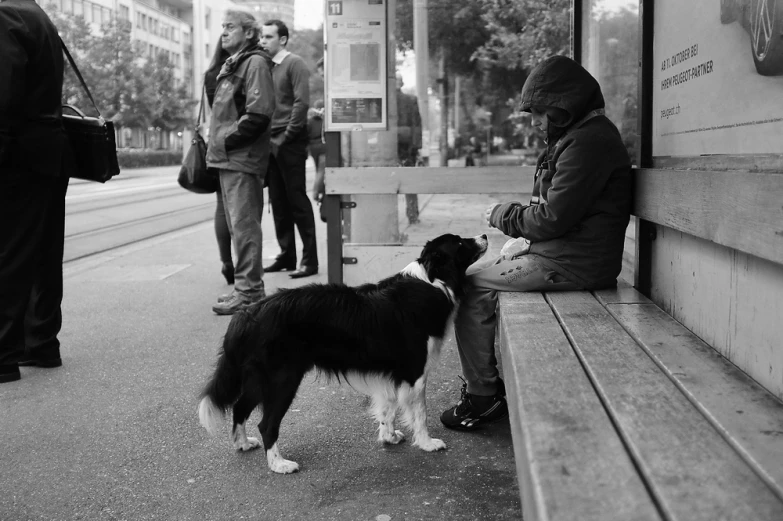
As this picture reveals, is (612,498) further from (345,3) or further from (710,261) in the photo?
(345,3)

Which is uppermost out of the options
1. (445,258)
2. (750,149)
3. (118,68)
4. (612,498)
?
(118,68)

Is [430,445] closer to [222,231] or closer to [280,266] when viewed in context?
[222,231]

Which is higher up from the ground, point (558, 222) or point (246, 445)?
point (558, 222)

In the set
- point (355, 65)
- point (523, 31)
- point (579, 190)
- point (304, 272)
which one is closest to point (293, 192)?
point (304, 272)

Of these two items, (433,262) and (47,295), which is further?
(47,295)

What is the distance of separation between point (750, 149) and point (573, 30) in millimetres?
3917

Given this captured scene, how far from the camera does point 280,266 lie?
8977mm

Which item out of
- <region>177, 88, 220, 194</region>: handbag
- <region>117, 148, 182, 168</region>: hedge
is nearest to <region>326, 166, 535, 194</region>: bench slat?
<region>177, 88, 220, 194</region>: handbag

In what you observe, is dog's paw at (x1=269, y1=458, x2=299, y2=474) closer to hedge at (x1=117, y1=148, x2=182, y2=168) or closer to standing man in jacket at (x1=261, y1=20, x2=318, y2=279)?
standing man in jacket at (x1=261, y1=20, x2=318, y2=279)

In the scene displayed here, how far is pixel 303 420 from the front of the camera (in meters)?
4.33

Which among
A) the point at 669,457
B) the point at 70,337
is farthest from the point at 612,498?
the point at 70,337

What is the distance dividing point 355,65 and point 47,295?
9.24ft

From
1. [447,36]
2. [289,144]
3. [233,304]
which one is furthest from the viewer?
[289,144]

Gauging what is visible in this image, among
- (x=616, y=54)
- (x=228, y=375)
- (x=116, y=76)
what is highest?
(x=116, y=76)
